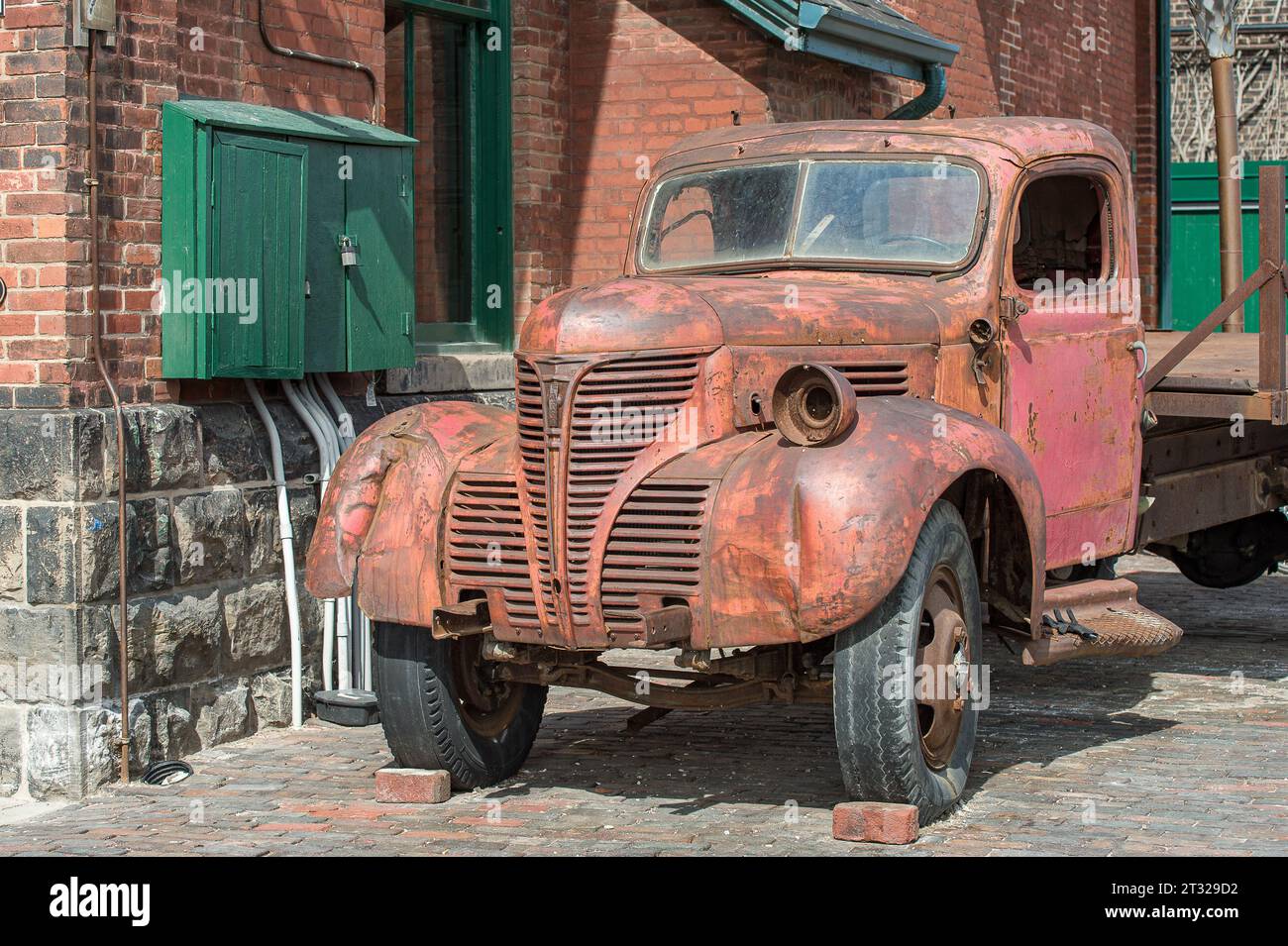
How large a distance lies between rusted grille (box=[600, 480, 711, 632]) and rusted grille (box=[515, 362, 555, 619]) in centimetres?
23

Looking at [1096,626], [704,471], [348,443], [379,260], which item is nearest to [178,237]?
[379,260]

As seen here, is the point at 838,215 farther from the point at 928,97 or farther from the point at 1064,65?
the point at 1064,65

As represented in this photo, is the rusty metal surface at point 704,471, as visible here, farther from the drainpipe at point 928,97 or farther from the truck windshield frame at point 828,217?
the drainpipe at point 928,97

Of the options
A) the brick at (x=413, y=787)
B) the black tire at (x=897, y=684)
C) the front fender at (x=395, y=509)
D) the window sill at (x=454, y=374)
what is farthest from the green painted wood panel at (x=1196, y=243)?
the brick at (x=413, y=787)

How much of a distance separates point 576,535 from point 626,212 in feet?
17.9

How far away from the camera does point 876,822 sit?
586 cm

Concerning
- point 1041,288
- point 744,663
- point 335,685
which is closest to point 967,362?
point 1041,288

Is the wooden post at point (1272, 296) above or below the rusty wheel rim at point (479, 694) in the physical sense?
above

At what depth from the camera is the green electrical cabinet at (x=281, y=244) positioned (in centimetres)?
746

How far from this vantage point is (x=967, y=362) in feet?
21.8

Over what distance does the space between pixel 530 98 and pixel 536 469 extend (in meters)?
5.25

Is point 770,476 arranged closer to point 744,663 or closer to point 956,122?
point 744,663

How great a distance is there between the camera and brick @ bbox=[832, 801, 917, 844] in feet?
19.1

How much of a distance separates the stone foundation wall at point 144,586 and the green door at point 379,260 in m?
0.54
